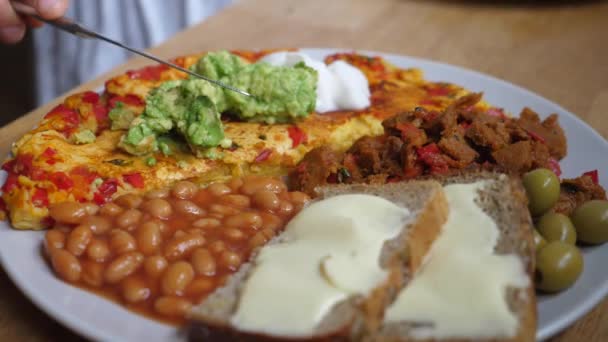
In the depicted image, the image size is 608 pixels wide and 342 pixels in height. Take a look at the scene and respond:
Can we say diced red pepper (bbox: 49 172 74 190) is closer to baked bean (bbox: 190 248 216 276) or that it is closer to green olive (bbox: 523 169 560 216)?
baked bean (bbox: 190 248 216 276)

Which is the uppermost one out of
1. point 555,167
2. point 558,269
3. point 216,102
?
point 558,269

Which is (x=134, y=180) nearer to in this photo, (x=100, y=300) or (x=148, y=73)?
(x=100, y=300)

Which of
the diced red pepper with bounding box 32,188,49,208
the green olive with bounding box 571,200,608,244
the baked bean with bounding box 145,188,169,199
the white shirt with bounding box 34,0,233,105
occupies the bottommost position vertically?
the white shirt with bounding box 34,0,233,105

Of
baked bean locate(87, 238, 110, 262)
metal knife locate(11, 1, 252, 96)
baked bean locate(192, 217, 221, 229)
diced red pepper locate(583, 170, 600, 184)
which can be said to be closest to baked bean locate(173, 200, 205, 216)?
baked bean locate(192, 217, 221, 229)

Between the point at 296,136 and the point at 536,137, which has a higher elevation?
the point at 536,137

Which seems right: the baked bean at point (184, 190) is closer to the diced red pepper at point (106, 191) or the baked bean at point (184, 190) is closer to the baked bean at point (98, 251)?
the diced red pepper at point (106, 191)

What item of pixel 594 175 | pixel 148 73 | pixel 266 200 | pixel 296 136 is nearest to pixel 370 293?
pixel 266 200

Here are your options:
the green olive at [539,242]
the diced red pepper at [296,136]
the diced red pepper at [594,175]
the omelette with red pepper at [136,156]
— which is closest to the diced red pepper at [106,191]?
the omelette with red pepper at [136,156]

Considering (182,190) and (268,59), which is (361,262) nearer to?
(182,190)
